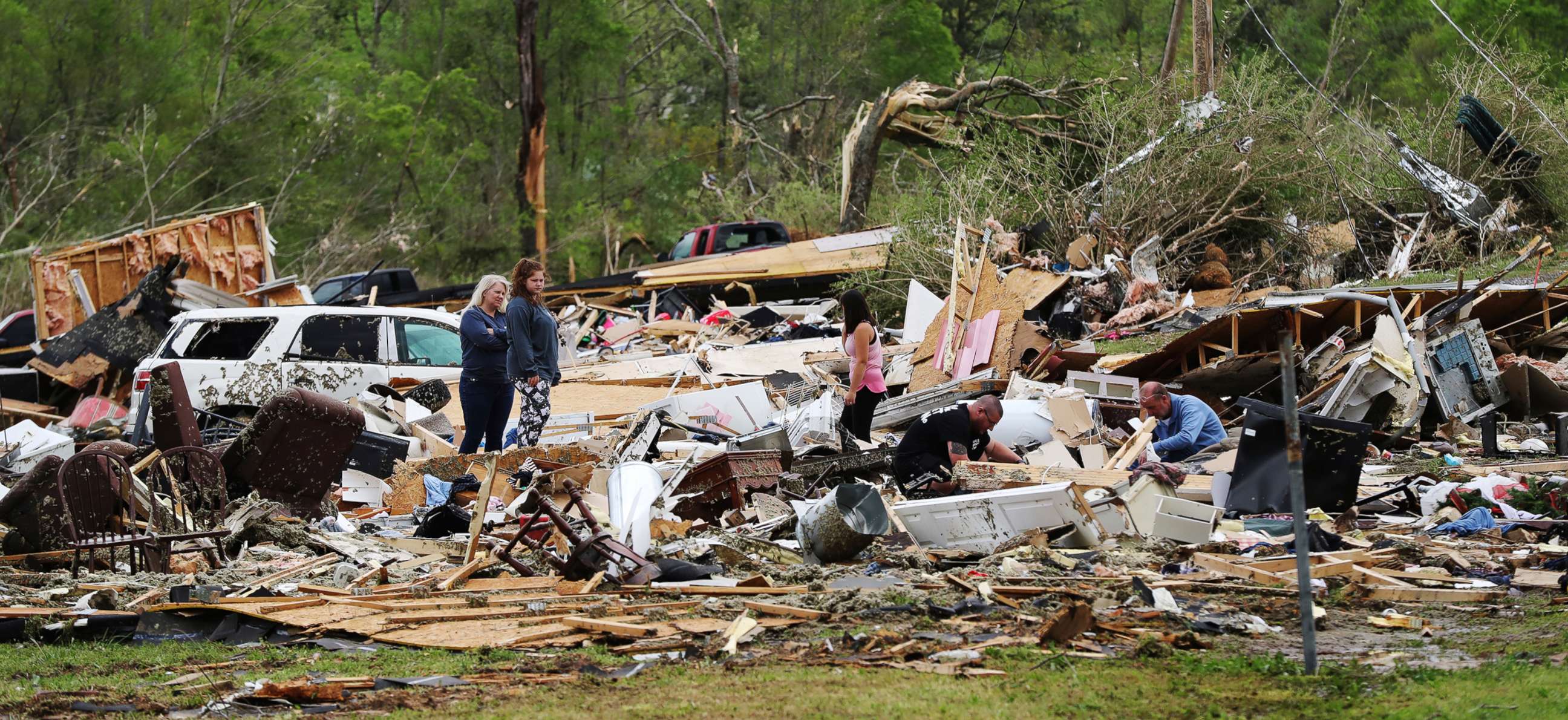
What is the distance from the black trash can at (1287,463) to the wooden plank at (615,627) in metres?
4.41

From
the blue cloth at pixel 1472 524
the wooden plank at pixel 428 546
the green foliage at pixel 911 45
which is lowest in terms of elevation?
the blue cloth at pixel 1472 524

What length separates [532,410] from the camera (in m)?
10.5

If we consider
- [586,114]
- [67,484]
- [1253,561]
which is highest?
[586,114]

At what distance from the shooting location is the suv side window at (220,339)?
43.1 feet

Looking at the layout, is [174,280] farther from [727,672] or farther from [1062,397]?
[727,672]

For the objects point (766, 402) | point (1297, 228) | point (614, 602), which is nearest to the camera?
point (614, 602)

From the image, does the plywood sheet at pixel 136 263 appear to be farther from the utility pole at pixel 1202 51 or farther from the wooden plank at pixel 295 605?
the wooden plank at pixel 295 605

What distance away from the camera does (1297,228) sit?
1942cm

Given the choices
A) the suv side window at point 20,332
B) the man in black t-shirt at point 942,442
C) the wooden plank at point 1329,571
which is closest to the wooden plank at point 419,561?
the man in black t-shirt at point 942,442

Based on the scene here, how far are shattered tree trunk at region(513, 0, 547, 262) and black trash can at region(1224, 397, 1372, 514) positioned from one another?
87.4 ft

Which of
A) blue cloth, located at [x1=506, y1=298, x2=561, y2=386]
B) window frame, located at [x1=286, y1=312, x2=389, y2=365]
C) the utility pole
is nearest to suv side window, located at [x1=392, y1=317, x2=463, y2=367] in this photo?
window frame, located at [x1=286, y1=312, x2=389, y2=365]

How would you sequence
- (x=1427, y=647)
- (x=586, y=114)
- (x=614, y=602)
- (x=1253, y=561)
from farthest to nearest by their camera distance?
(x=586, y=114) < (x=1253, y=561) < (x=614, y=602) < (x=1427, y=647)

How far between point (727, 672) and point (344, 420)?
5.05m

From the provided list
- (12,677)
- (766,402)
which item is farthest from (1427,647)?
(766,402)
